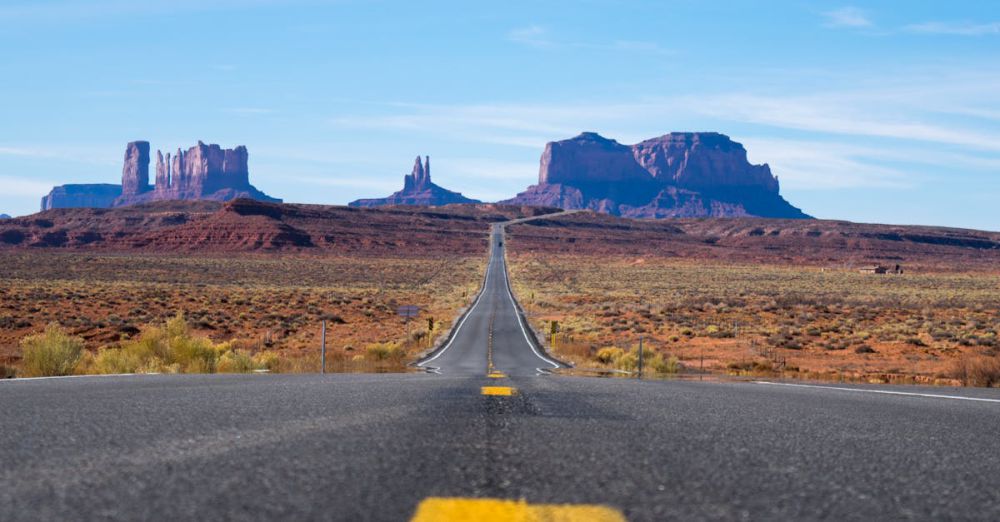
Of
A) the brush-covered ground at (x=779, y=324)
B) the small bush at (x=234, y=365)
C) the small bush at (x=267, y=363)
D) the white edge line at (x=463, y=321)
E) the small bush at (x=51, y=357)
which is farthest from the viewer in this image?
the white edge line at (x=463, y=321)

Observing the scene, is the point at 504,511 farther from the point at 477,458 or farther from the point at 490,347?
the point at 490,347

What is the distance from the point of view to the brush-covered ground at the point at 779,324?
32500mm

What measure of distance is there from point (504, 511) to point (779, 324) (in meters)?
52.7

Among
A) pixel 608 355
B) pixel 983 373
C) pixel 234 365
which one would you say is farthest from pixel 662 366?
pixel 234 365

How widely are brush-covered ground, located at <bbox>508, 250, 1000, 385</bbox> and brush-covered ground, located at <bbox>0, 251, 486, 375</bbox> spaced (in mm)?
9065

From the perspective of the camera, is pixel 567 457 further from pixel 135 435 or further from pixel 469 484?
pixel 135 435

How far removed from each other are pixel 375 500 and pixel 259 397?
14.5 ft

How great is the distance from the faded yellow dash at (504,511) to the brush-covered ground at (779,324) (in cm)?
1695

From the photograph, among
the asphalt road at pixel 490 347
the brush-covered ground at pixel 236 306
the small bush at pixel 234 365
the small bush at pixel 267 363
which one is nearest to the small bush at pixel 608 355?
the asphalt road at pixel 490 347

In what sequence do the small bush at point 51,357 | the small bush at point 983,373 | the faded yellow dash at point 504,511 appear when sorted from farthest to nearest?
1. the small bush at point 983,373
2. the small bush at point 51,357
3. the faded yellow dash at point 504,511

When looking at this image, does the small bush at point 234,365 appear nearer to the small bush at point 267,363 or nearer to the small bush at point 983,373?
the small bush at point 267,363

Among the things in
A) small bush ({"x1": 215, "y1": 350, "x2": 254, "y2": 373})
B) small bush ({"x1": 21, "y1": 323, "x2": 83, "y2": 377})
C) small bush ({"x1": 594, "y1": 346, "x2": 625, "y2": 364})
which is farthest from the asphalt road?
small bush ({"x1": 21, "y1": 323, "x2": 83, "y2": 377})

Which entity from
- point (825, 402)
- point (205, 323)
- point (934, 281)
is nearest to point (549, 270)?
point (934, 281)

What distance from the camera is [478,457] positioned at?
4.07 metres
